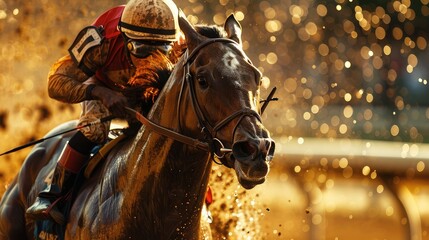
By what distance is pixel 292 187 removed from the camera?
11930 millimetres

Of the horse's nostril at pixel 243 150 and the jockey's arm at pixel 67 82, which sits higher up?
the horse's nostril at pixel 243 150

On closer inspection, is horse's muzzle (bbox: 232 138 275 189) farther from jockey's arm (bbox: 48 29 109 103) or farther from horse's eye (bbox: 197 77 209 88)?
jockey's arm (bbox: 48 29 109 103)

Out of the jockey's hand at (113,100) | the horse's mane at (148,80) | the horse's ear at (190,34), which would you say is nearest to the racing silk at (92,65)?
the jockey's hand at (113,100)

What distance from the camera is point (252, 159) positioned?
4.41 m

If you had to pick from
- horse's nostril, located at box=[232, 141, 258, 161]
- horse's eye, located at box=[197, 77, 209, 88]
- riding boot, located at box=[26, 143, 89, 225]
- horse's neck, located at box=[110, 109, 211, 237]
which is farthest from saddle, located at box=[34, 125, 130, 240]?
horse's nostril, located at box=[232, 141, 258, 161]

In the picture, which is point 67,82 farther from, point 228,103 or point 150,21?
point 228,103

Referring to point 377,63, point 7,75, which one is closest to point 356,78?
point 377,63

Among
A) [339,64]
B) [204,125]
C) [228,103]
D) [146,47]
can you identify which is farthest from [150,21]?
[339,64]

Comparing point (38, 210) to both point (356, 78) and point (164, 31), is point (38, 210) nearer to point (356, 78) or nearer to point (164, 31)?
point (164, 31)

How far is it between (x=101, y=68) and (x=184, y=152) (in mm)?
1078

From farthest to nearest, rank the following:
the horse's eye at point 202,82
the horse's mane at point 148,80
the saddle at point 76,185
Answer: the saddle at point 76,185 → the horse's mane at point 148,80 → the horse's eye at point 202,82

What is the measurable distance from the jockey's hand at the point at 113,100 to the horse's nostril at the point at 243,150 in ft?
3.92

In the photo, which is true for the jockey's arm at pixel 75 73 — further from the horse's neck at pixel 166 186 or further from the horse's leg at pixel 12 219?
the horse's leg at pixel 12 219

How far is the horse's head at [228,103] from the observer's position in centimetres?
443
